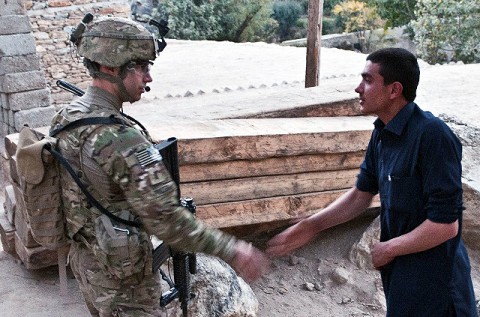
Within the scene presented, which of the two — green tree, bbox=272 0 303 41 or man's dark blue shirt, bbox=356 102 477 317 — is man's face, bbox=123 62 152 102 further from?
green tree, bbox=272 0 303 41

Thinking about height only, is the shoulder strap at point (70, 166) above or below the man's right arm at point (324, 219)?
above

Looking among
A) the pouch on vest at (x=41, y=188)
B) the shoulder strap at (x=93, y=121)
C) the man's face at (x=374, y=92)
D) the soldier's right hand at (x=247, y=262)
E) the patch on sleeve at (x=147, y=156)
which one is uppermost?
the man's face at (x=374, y=92)

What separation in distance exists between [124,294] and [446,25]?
13.7 metres

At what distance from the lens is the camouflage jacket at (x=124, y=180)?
2164 mm

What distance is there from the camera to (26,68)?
834cm

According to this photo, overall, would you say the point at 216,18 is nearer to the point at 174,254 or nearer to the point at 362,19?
the point at 362,19

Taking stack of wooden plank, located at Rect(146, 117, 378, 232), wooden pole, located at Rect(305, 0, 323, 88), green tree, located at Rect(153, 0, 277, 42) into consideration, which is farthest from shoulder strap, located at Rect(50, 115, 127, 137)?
green tree, located at Rect(153, 0, 277, 42)

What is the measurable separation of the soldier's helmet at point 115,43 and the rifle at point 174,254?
0.30 metres

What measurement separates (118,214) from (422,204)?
1.17 m

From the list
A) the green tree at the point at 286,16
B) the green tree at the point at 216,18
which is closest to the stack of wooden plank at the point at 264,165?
the green tree at the point at 216,18

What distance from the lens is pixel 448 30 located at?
14430 mm

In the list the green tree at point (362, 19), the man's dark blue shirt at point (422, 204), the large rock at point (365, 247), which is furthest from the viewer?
the green tree at point (362, 19)

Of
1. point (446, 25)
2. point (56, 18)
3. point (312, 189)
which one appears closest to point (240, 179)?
point (312, 189)

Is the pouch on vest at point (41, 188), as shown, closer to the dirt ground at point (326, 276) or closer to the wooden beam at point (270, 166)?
the dirt ground at point (326, 276)
